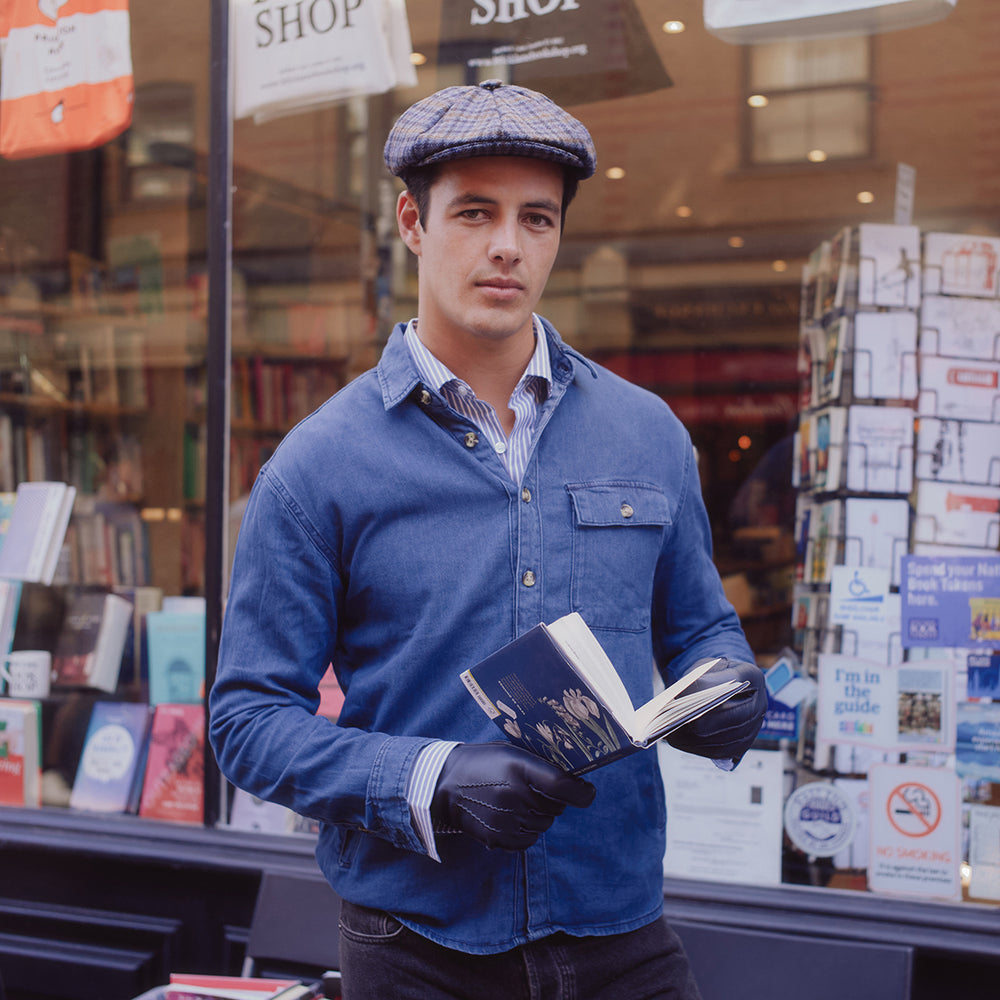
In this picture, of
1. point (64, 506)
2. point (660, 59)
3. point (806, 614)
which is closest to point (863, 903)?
point (806, 614)

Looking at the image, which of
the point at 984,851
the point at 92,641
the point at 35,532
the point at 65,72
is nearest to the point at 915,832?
the point at 984,851

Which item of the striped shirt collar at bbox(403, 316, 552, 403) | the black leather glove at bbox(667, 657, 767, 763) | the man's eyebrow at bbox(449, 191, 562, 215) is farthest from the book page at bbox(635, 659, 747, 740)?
the man's eyebrow at bbox(449, 191, 562, 215)

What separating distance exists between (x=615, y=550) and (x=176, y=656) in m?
2.41

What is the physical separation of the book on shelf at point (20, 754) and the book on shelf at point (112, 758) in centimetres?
17

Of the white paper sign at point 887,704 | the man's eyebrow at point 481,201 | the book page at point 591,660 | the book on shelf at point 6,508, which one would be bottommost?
the white paper sign at point 887,704

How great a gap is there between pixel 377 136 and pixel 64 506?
224 cm

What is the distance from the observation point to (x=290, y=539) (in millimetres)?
1505

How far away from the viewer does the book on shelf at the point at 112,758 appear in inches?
137

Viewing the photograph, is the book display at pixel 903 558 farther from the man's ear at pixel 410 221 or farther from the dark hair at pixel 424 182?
the man's ear at pixel 410 221

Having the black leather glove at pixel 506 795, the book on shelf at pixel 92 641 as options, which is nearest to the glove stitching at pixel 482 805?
the black leather glove at pixel 506 795

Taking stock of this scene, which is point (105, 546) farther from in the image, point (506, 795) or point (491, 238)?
point (506, 795)

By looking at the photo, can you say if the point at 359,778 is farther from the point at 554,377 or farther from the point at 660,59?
the point at 660,59

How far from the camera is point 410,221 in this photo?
5.48 feet

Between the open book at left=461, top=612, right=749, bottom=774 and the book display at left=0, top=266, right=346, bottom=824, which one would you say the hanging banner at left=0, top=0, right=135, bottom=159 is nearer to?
the book display at left=0, top=266, right=346, bottom=824
